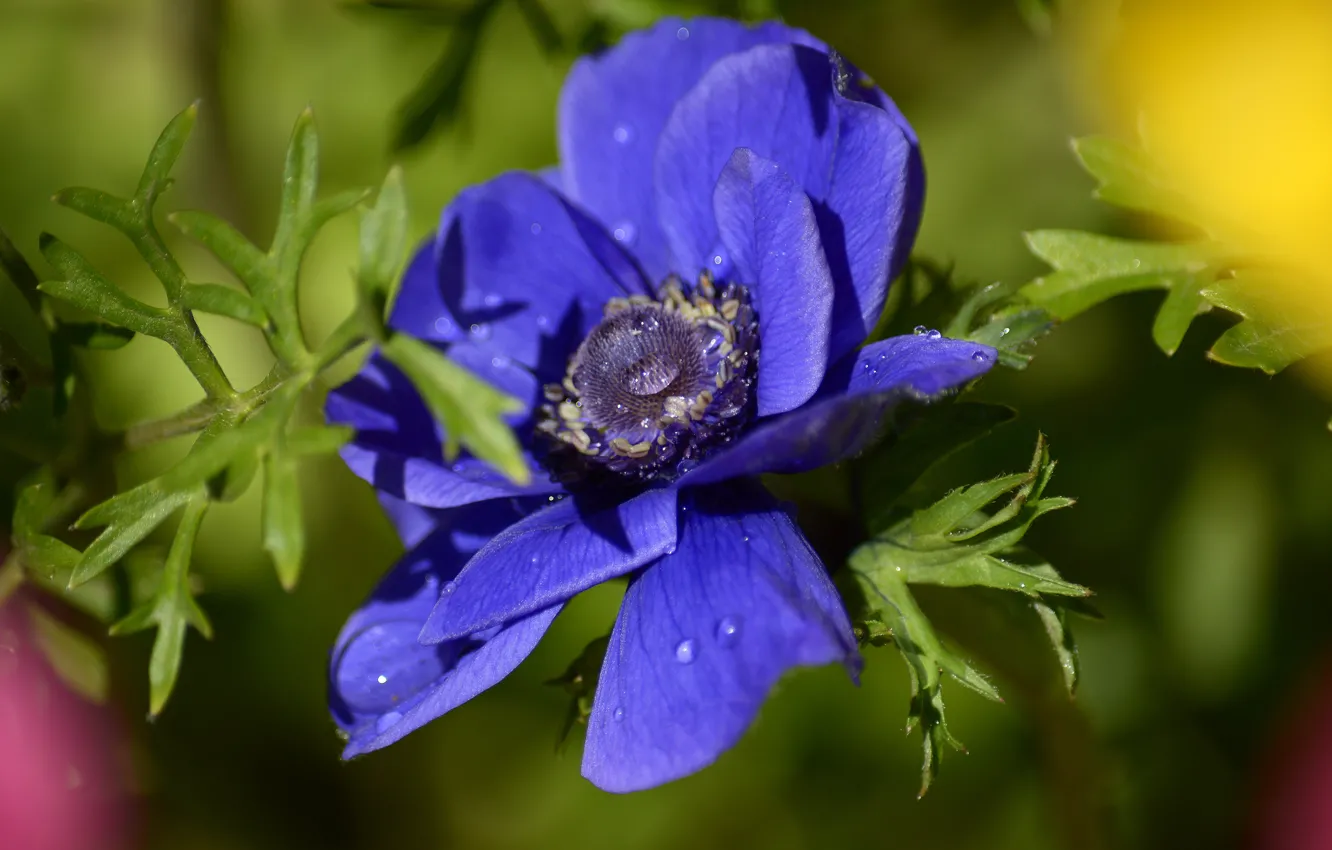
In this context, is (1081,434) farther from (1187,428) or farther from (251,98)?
(251,98)

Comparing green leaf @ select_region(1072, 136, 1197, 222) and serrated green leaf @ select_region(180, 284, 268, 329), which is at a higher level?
serrated green leaf @ select_region(180, 284, 268, 329)

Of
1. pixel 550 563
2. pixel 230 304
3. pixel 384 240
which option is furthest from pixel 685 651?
pixel 230 304

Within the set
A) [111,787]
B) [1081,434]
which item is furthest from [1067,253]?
[111,787]

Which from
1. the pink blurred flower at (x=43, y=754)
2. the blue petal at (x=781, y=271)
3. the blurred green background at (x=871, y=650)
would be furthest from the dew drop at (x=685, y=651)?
the blurred green background at (x=871, y=650)

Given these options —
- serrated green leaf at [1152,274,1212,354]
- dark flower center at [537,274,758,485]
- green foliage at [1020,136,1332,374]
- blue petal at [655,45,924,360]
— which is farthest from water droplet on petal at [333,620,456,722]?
serrated green leaf at [1152,274,1212,354]

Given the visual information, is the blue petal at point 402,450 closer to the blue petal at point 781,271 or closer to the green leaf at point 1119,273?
the blue petal at point 781,271

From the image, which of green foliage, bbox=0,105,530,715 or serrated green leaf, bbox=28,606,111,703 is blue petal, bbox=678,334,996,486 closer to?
green foliage, bbox=0,105,530,715

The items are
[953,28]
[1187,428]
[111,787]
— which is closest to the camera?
[111,787]
